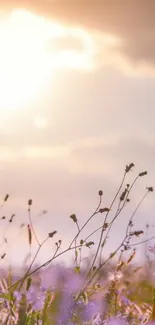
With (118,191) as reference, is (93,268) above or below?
below

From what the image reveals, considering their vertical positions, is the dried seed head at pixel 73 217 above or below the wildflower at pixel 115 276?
above

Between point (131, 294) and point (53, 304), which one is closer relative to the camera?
point (53, 304)

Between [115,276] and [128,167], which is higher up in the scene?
[128,167]

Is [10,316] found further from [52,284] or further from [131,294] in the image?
[131,294]

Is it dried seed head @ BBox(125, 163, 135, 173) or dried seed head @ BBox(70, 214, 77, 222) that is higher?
dried seed head @ BBox(125, 163, 135, 173)

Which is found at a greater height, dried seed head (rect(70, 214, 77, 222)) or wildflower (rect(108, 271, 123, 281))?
dried seed head (rect(70, 214, 77, 222))

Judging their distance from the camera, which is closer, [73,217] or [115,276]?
[115,276]

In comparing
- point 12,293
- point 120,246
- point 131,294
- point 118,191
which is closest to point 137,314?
point 120,246

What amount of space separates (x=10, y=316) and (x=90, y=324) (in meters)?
0.71

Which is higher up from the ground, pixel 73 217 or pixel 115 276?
pixel 73 217

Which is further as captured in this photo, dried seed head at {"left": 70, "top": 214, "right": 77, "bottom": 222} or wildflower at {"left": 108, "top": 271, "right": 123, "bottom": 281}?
dried seed head at {"left": 70, "top": 214, "right": 77, "bottom": 222}

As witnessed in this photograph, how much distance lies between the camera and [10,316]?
4008mm

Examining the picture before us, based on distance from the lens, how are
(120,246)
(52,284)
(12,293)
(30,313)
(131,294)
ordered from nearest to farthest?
1. (30,313)
2. (12,293)
3. (52,284)
4. (120,246)
5. (131,294)

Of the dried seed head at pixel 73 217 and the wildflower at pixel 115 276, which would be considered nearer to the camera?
the wildflower at pixel 115 276
